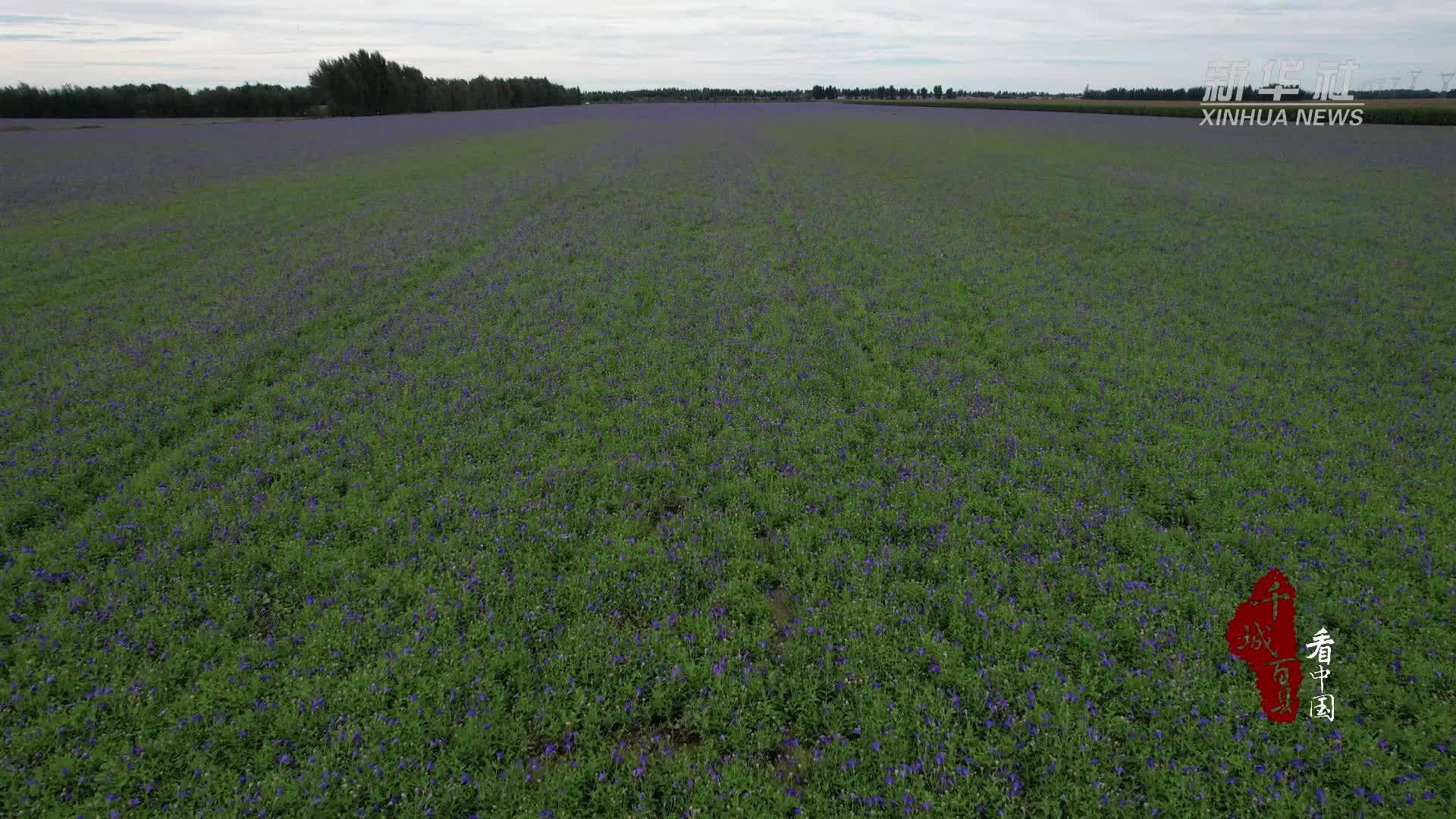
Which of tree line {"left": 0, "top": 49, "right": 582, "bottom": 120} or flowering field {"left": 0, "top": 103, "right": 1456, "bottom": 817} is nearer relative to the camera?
flowering field {"left": 0, "top": 103, "right": 1456, "bottom": 817}

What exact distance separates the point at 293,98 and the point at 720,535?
147757 mm

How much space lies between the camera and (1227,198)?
28.4 meters

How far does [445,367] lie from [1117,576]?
439 inches

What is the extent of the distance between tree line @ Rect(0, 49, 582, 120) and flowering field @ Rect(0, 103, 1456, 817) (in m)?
122

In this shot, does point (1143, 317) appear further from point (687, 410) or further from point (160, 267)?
point (160, 267)

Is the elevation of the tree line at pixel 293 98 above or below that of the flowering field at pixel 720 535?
above

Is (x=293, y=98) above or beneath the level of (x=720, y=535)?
above

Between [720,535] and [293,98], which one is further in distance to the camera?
[293,98]

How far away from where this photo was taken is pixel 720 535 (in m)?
7.46

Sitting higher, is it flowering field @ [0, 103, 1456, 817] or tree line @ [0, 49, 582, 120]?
tree line @ [0, 49, 582, 120]

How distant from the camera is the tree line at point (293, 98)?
95.8 m

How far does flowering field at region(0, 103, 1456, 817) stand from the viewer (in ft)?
16.1

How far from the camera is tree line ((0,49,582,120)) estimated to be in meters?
95.8

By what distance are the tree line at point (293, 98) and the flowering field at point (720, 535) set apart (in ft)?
399
